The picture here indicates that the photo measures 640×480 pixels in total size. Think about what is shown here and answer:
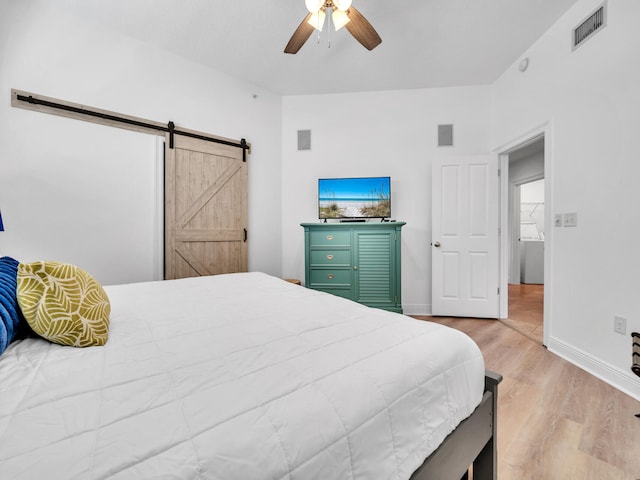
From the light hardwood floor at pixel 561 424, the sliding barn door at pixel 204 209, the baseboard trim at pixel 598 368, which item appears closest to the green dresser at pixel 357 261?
the sliding barn door at pixel 204 209

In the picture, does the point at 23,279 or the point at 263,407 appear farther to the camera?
the point at 23,279

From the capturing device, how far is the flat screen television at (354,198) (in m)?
3.54

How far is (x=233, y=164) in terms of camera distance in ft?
11.2

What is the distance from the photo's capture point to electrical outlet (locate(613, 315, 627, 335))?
188 cm

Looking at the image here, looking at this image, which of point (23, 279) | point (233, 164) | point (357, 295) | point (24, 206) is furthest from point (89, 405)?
point (233, 164)

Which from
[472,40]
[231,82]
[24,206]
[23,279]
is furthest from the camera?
[231,82]

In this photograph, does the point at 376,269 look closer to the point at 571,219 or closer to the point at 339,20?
the point at 571,219

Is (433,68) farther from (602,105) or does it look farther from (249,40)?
(249,40)

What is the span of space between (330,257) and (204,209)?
5.01ft

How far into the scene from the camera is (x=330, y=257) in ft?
10.9

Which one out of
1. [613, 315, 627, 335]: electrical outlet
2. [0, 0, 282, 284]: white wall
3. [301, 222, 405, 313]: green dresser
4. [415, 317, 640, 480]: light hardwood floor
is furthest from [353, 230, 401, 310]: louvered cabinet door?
[0, 0, 282, 284]: white wall

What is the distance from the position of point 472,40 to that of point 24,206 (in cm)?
417

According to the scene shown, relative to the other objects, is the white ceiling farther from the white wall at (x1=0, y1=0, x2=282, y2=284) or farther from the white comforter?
the white comforter

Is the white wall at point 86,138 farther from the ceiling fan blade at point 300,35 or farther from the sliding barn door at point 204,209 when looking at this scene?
the ceiling fan blade at point 300,35
